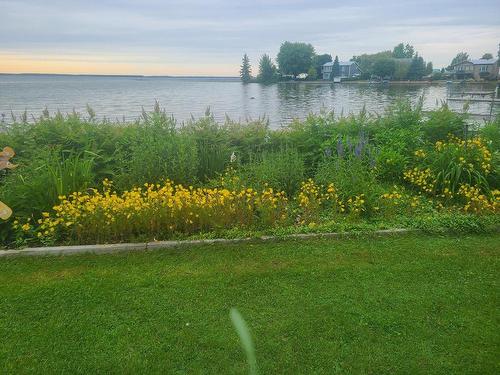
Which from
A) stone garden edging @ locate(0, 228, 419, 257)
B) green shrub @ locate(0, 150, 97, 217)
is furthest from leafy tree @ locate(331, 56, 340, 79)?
stone garden edging @ locate(0, 228, 419, 257)

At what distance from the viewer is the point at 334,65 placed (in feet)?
438

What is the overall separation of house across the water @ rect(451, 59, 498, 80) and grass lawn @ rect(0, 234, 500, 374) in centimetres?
9557

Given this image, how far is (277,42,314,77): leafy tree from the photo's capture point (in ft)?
427

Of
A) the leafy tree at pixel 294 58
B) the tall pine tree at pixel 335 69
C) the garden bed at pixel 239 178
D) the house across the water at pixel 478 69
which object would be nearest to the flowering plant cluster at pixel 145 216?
the garden bed at pixel 239 178

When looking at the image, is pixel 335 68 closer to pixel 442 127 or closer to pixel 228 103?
pixel 228 103

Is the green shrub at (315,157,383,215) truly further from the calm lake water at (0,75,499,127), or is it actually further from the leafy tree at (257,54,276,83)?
the leafy tree at (257,54,276,83)

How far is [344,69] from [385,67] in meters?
29.4

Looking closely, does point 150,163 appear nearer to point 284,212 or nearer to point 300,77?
point 284,212

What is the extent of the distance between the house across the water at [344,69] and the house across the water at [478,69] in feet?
130

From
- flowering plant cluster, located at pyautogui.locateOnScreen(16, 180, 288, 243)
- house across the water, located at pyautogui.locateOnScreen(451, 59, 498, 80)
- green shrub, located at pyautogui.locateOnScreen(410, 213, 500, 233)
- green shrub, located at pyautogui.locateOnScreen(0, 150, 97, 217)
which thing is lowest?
green shrub, located at pyautogui.locateOnScreen(410, 213, 500, 233)

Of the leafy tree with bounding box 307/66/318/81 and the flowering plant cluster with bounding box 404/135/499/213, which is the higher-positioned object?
the leafy tree with bounding box 307/66/318/81

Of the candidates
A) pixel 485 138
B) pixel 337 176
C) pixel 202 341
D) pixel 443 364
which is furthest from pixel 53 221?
pixel 485 138

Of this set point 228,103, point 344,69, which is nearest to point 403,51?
point 344,69

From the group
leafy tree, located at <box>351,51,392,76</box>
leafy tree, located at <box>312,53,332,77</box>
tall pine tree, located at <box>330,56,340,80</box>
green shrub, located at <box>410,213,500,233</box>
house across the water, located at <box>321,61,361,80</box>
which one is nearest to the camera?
green shrub, located at <box>410,213,500,233</box>
